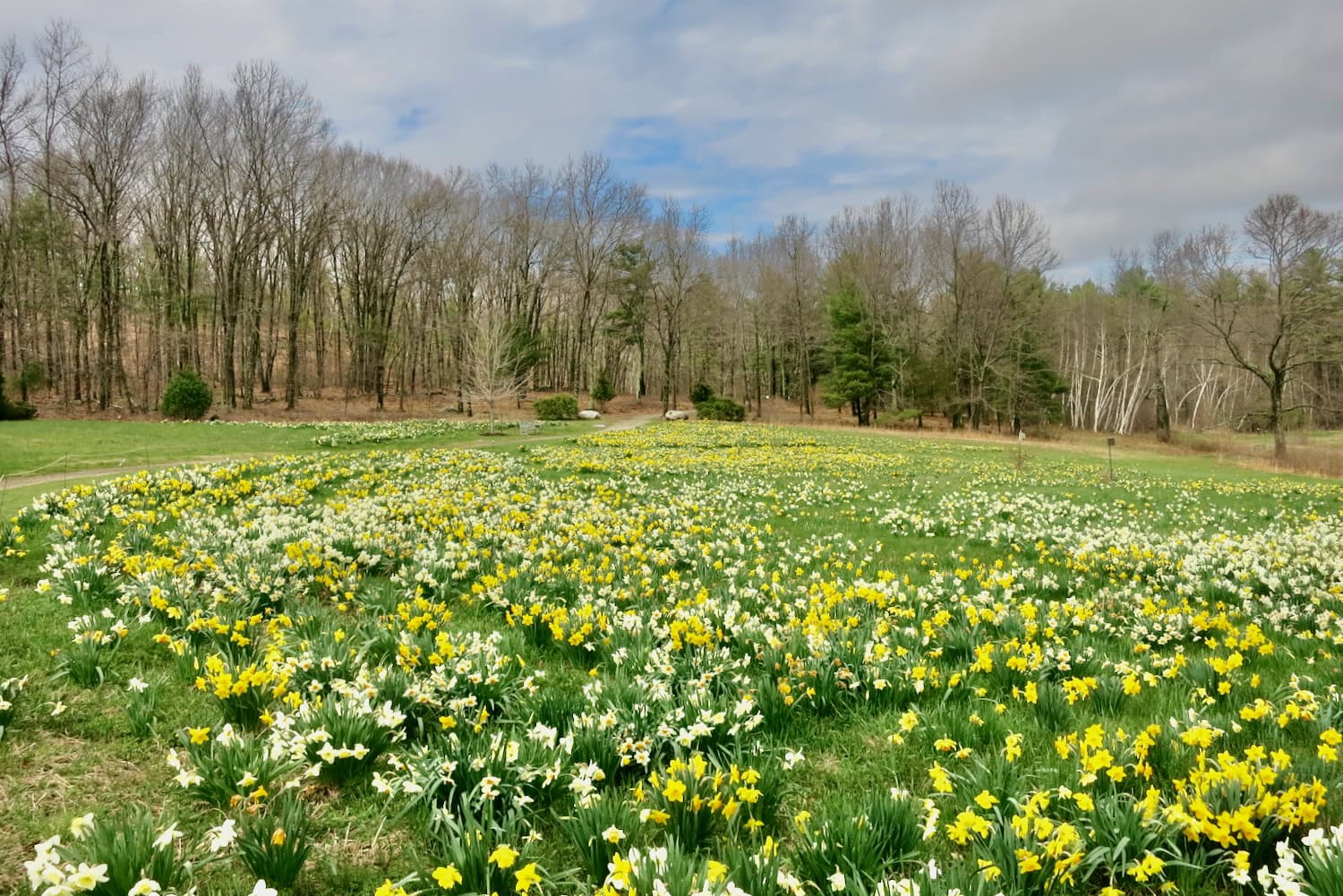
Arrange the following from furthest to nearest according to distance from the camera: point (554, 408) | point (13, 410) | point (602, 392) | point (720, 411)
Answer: point (602, 392) → point (720, 411) → point (554, 408) → point (13, 410)

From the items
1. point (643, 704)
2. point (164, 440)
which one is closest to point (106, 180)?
point (164, 440)

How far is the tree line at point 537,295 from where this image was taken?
100 feet

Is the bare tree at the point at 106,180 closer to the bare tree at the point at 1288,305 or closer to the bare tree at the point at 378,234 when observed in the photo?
the bare tree at the point at 378,234

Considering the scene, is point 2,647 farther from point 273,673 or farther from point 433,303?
point 433,303

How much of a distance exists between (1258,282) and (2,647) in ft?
151

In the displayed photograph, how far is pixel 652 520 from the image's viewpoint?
8484 mm

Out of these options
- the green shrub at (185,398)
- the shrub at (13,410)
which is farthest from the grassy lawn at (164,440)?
the green shrub at (185,398)

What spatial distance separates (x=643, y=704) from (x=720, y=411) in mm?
42171

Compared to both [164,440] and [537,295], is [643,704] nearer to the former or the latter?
[164,440]

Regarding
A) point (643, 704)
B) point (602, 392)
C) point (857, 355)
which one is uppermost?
point (857, 355)

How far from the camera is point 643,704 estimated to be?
3068mm

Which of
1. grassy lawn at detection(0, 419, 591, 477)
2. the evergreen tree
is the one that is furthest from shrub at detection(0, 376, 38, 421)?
the evergreen tree

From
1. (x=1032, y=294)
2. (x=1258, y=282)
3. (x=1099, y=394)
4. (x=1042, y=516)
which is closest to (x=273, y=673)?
(x=1042, y=516)

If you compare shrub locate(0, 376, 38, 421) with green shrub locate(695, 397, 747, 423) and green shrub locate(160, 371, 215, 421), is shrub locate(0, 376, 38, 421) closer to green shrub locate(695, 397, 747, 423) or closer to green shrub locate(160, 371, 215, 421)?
green shrub locate(160, 371, 215, 421)
